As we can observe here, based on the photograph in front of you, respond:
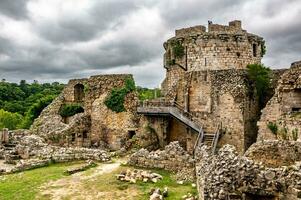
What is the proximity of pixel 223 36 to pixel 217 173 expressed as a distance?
820 inches

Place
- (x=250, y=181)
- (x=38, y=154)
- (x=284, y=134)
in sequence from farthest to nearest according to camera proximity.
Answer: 1. (x=38, y=154)
2. (x=284, y=134)
3. (x=250, y=181)

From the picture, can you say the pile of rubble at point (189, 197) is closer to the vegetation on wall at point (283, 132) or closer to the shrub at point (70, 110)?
the vegetation on wall at point (283, 132)

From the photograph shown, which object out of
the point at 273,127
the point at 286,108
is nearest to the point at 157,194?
the point at 273,127

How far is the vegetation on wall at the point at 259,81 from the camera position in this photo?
2453 cm

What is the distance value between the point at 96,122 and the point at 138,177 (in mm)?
13452

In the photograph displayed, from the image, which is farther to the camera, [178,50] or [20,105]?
[20,105]

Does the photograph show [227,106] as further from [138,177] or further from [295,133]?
[138,177]

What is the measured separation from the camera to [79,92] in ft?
109

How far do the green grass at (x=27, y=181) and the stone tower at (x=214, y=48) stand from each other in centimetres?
1326

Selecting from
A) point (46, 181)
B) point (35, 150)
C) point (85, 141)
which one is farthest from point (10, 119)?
point (46, 181)

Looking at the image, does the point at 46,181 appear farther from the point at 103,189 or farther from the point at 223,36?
the point at 223,36

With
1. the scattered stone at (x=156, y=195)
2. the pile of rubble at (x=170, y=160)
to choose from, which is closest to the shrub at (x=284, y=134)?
the pile of rubble at (x=170, y=160)

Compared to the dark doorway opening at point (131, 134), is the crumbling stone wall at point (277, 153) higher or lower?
lower

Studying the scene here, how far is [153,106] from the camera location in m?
25.9
